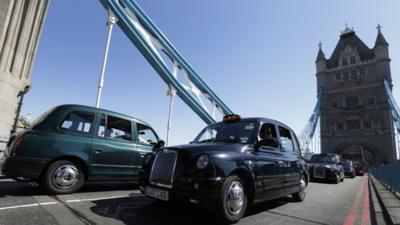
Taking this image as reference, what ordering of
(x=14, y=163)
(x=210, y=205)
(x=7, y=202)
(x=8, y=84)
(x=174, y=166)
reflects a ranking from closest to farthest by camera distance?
(x=210, y=205), (x=174, y=166), (x=7, y=202), (x=14, y=163), (x=8, y=84)

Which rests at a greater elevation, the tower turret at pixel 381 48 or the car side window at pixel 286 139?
the tower turret at pixel 381 48

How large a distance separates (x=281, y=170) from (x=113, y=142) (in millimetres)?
3808

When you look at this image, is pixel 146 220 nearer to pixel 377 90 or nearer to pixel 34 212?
pixel 34 212

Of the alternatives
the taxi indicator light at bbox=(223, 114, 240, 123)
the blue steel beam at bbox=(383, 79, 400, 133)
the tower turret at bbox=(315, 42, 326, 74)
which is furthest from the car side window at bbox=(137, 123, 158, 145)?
the tower turret at bbox=(315, 42, 326, 74)

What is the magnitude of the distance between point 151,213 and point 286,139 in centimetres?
362

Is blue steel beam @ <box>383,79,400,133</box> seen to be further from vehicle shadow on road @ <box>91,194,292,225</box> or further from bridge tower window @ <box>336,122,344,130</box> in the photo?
vehicle shadow on road @ <box>91,194,292,225</box>

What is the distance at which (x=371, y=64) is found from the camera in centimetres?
6106

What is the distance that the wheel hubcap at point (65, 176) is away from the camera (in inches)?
196

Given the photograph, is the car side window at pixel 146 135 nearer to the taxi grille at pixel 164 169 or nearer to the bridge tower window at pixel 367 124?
the taxi grille at pixel 164 169

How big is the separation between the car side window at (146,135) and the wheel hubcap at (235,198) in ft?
11.2

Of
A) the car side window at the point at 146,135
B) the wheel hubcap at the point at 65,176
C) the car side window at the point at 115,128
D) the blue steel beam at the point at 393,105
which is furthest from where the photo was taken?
the blue steel beam at the point at 393,105

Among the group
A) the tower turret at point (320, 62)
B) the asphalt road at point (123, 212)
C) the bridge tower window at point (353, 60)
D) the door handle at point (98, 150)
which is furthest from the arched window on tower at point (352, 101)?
the door handle at point (98, 150)

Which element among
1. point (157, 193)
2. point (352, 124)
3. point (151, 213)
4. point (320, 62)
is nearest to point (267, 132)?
point (157, 193)

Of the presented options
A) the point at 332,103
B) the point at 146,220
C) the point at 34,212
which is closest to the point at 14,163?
the point at 34,212
